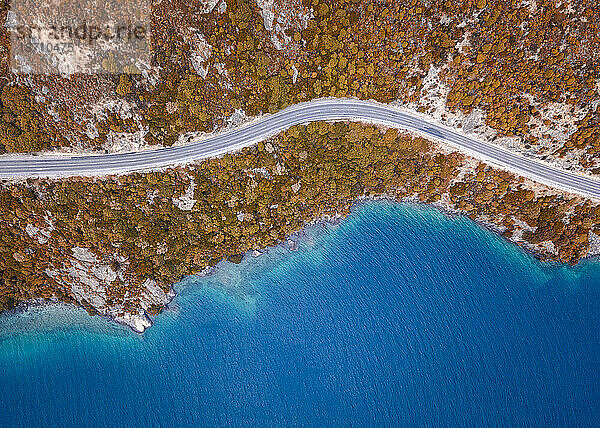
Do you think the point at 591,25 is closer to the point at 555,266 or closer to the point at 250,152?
the point at 555,266

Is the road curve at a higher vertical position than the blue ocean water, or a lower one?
higher

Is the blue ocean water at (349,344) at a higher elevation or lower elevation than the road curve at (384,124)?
lower

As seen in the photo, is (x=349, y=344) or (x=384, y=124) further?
(x=349, y=344)

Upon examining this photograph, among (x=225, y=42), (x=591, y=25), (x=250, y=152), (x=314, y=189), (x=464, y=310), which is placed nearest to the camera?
(x=591, y=25)

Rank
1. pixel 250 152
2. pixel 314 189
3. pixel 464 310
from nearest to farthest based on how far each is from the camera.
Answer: pixel 250 152, pixel 314 189, pixel 464 310

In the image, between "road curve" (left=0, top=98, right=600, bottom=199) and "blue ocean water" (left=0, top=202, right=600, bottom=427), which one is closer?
"road curve" (left=0, top=98, right=600, bottom=199)

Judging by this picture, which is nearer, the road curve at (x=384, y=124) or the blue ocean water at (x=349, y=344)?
the road curve at (x=384, y=124)

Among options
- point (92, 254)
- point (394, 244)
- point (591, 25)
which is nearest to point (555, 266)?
point (394, 244)

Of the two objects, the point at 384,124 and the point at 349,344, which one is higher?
the point at 384,124
